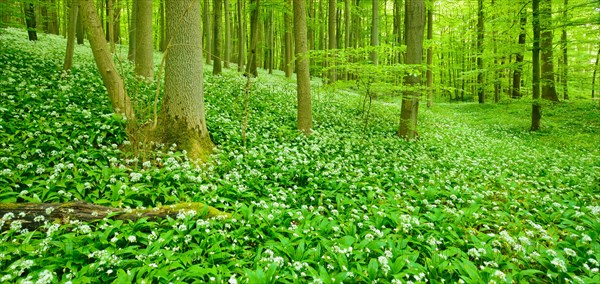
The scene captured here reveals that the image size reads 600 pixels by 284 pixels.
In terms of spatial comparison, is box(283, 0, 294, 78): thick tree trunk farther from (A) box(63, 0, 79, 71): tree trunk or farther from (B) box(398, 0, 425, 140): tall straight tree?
(A) box(63, 0, 79, 71): tree trunk

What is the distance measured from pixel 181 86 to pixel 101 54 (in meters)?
1.87

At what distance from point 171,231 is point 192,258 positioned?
1.85 feet

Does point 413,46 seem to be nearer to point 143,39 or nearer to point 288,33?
point 143,39

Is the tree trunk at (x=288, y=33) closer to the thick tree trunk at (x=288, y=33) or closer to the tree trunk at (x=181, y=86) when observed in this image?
the thick tree trunk at (x=288, y=33)

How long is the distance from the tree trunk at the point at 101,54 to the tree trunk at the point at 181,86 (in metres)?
0.74

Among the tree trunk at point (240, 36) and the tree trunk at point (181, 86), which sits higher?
the tree trunk at point (240, 36)

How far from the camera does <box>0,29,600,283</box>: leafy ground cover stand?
3.41 metres

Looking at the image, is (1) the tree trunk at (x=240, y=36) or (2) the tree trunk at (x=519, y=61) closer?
(2) the tree trunk at (x=519, y=61)

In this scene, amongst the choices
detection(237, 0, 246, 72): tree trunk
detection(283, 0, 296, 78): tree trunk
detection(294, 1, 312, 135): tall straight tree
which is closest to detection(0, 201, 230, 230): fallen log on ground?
detection(294, 1, 312, 135): tall straight tree

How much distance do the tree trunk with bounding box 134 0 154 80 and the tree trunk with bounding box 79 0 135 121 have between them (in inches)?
175

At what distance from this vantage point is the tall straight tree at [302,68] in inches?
336

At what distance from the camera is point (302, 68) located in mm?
8906

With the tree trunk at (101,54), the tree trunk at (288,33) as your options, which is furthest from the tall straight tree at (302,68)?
the tree trunk at (288,33)

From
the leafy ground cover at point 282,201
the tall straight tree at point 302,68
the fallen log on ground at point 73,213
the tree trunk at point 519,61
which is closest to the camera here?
the leafy ground cover at point 282,201
